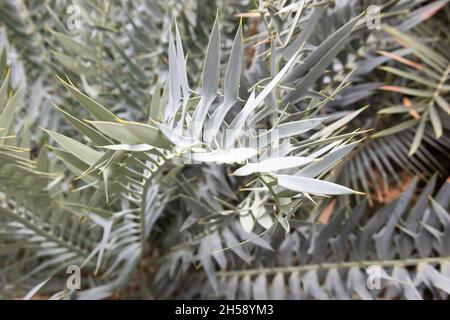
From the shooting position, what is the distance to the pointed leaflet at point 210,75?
0.38 metres

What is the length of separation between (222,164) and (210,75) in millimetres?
259

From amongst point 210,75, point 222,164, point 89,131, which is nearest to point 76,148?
point 89,131

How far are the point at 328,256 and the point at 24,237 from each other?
440 mm

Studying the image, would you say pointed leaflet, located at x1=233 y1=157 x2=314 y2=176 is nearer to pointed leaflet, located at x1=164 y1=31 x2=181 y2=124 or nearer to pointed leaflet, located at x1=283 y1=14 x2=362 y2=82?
pointed leaflet, located at x1=164 y1=31 x2=181 y2=124

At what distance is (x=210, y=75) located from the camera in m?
0.39

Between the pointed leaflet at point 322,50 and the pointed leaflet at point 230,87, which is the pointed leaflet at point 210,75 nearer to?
the pointed leaflet at point 230,87

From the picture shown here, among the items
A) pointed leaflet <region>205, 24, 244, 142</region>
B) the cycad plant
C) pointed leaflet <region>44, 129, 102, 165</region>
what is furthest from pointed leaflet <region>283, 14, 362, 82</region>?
pointed leaflet <region>44, 129, 102, 165</region>

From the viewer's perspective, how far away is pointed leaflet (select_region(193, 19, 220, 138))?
1.25ft

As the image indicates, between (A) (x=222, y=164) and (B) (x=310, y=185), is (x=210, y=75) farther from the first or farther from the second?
(A) (x=222, y=164)

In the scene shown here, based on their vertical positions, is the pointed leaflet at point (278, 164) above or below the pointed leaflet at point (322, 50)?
below

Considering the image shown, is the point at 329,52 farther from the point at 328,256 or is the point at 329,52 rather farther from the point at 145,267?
the point at 145,267

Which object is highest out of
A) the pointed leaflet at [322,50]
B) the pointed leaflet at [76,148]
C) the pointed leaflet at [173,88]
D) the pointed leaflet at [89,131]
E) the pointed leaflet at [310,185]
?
the pointed leaflet at [322,50]

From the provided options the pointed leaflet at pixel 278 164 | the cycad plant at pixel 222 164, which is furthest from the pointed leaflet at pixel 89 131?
the pointed leaflet at pixel 278 164

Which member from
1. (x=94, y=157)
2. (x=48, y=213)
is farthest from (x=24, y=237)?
(x=94, y=157)
